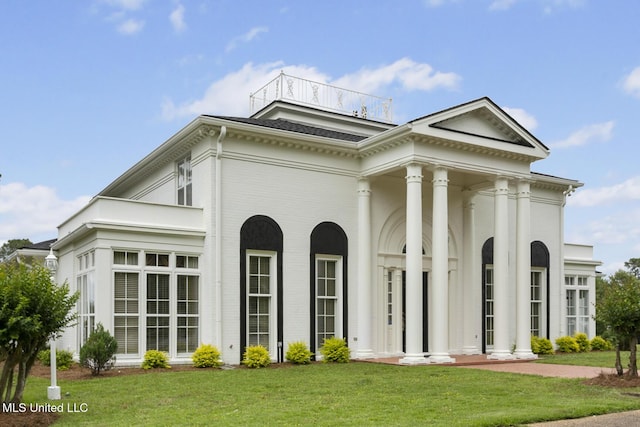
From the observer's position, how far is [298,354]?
64.2 ft

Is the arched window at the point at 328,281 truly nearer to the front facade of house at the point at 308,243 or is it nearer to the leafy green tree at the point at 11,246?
the front facade of house at the point at 308,243

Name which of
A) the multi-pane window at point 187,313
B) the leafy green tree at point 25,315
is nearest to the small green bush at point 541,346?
the multi-pane window at point 187,313

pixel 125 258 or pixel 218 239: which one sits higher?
pixel 218 239

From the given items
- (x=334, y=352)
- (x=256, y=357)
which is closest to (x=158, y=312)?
(x=256, y=357)

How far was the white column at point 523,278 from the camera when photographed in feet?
71.6

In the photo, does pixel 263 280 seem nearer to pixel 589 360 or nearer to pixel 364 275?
pixel 364 275

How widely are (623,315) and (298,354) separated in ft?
28.9

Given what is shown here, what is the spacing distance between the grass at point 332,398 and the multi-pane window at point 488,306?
7661 mm

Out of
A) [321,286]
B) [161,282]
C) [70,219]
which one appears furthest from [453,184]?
[70,219]

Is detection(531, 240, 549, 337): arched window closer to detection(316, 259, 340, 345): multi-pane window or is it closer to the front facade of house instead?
the front facade of house

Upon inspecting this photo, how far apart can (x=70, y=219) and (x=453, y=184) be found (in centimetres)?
1267

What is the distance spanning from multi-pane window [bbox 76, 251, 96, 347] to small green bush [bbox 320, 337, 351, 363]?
6498 mm

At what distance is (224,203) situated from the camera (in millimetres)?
19469

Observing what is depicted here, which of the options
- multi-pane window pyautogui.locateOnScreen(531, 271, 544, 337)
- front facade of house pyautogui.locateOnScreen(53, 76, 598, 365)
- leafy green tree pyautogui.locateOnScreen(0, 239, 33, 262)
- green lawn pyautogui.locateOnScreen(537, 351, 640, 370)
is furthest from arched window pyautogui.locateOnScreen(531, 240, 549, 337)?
leafy green tree pyautogui.locateOnScreen(0, 239, 33, 262)
